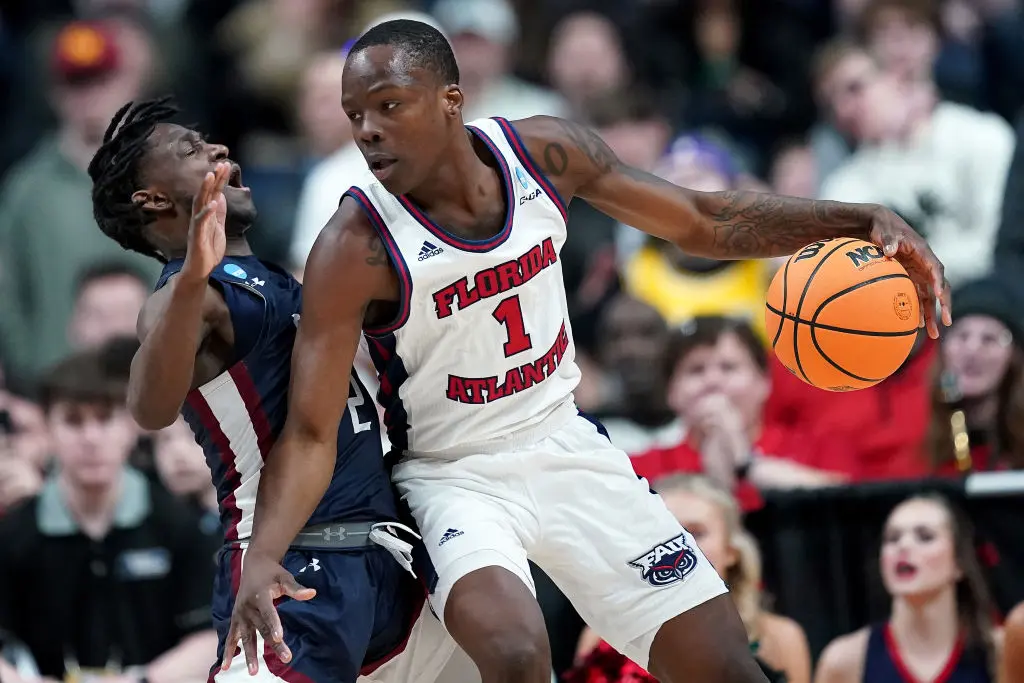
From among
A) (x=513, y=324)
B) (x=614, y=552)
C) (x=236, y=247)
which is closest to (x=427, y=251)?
(x=513, y=324)

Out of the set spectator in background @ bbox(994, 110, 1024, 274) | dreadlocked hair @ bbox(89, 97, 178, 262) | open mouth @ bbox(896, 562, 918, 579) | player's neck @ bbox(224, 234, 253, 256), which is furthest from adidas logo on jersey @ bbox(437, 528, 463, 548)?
spectator in background @ bbox(994, 110, 1024, 274)

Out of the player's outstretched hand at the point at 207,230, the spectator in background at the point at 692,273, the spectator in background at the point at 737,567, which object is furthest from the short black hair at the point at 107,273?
the player's outstretched hand at the point at 207,230

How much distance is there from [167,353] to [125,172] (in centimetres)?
72

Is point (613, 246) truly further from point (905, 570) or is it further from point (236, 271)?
point (236, 271)

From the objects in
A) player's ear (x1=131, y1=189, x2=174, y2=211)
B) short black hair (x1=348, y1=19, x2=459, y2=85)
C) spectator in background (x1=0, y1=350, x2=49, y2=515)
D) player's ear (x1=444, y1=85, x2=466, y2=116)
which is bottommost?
spectator in background (x1=0, y1=350, x2=49, y2=515)

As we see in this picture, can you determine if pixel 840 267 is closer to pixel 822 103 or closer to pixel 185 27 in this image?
pixel 822 103

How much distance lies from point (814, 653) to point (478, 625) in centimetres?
255

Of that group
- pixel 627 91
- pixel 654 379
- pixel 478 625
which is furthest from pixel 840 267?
pixel 627 91

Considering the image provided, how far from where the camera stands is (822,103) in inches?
413

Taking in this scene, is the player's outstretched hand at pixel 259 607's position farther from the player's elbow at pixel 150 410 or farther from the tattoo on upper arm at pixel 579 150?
the tattoo on upper arm at pixel 579 150

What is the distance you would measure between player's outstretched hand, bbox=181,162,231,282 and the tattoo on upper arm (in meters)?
1.09

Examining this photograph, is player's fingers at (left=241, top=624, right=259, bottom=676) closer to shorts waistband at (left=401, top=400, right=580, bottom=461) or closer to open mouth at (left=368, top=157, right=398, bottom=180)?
shorts waistband at (left=401, top=400, right=580, bottom=461)

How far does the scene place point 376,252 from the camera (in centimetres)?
468

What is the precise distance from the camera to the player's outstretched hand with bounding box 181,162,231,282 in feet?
14.0
